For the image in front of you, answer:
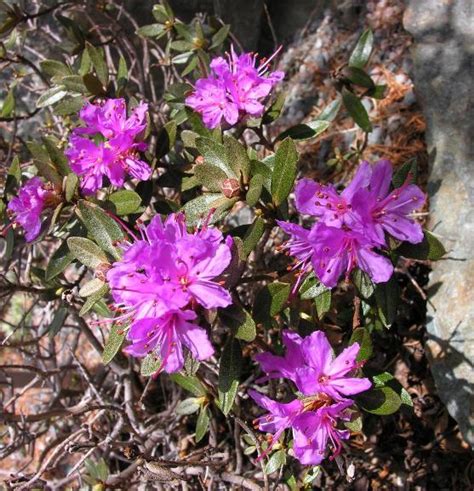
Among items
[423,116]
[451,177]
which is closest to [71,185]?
[451,177]

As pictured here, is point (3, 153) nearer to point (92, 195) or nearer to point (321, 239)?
point (92, 195)

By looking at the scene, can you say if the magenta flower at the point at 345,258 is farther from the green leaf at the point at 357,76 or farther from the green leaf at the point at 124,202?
the green leaf at the point at 357,76

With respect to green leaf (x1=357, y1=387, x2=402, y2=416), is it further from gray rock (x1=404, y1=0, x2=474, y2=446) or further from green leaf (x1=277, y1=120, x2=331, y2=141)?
green leaf (x1=277, y1=120, x2=331, y2=141)

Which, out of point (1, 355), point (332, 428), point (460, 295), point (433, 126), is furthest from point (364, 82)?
point (1, 355)

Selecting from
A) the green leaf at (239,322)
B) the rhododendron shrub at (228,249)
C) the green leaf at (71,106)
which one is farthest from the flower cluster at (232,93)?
the green leaf at (239,322)

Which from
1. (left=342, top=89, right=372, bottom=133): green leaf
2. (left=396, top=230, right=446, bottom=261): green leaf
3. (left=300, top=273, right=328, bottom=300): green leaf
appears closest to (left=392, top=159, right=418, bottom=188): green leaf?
(left=396, top=230, right=446, bottom=261): green leaf
